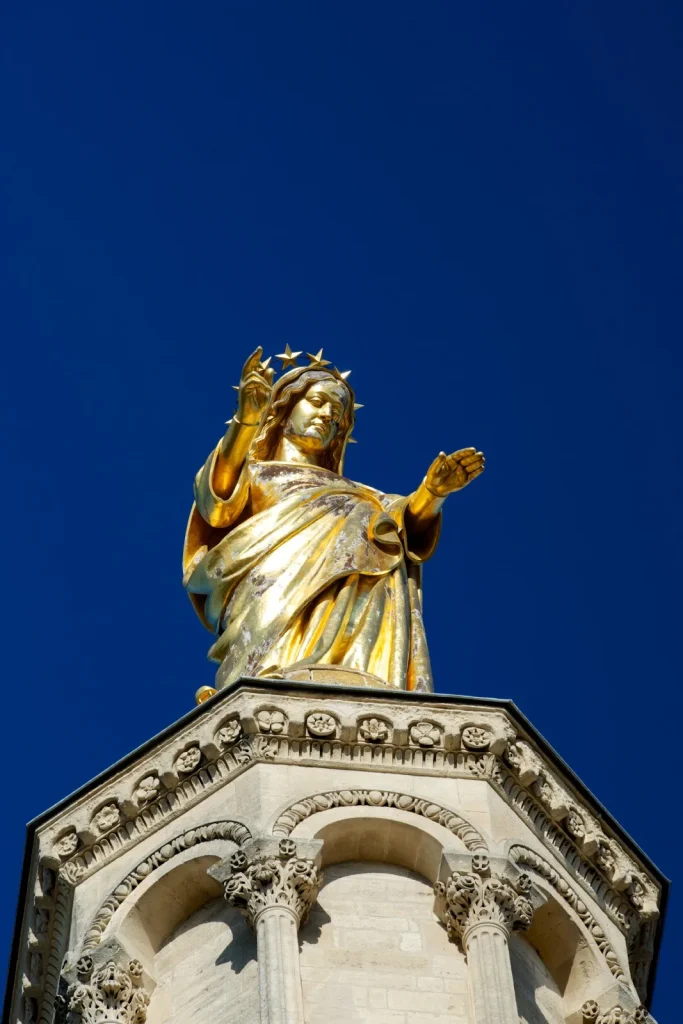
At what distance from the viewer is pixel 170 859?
677 inches

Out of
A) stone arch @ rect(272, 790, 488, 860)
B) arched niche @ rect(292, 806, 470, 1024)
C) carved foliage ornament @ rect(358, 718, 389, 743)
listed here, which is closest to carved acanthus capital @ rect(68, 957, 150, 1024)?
arched niche @ rect(292, 806, 470, 1024)

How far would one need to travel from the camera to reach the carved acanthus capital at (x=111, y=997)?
1625 cm

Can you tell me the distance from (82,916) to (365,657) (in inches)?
139

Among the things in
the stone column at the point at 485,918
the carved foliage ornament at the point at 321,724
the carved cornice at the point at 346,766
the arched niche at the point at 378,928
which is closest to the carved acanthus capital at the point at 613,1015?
the stone column at the point at 485,918

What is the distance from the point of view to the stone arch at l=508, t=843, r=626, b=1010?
17.2m

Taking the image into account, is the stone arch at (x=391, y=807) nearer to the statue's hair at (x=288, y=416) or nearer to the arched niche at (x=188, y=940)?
the arched niche at (x=188, y=940)

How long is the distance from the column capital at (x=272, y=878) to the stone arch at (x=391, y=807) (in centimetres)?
43

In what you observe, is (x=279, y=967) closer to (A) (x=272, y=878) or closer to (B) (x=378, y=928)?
(A) (x=272, y=878)

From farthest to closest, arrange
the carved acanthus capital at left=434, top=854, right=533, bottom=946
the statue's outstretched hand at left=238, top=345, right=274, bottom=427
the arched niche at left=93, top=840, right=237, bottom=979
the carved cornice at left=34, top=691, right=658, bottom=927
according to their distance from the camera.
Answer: the statue's outstretched hand at left=238, top=345, right=274, bottom=427
the carved cornice at left=34, top=691, right=658, bottom=927
the arched niche at left=93, top=840, right=237, bottom=979
the carved acanthus capital at left=434, top=854, right=533, bottom=946

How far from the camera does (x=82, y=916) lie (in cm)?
1705

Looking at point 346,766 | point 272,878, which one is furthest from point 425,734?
point 272,878

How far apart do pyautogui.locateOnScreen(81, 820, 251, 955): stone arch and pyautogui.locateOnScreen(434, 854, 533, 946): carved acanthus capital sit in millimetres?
1410

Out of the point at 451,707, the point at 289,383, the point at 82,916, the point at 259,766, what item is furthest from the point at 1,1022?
the point at 289,383

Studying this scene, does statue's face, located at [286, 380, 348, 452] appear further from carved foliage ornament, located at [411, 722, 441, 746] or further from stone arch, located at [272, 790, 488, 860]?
stone arch, located at [272, 790, 488, 860]
